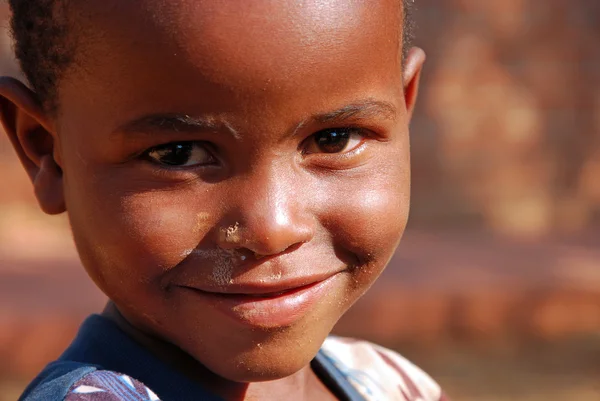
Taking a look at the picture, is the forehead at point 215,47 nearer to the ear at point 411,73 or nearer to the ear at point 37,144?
the ear at point 37,144

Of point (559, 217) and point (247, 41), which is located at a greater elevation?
point (559, 217)

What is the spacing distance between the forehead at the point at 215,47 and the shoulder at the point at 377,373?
737 mm

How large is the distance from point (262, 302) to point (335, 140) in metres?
0.28

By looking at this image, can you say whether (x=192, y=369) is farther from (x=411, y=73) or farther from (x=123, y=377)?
(x=411, y=73)

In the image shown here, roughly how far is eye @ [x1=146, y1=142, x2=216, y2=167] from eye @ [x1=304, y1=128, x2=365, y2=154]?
0.15 meters

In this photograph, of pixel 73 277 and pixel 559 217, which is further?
pixel 559 217

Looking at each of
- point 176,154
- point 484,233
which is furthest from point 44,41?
point 484,233

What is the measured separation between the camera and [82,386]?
1.41 m

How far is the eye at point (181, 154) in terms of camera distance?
1418 mm

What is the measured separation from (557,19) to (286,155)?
4.77 m

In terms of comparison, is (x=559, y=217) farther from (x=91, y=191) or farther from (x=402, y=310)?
(x=91, y=191)

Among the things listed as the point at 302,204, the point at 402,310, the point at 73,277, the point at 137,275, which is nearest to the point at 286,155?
the point at 302,204

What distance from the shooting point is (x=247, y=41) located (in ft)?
4.37

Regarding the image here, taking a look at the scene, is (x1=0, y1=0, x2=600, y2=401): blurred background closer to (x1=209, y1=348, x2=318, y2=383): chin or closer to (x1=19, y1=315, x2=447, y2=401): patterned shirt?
(x1=19, y1=315, x2=447, y2=401): patterned shirt
